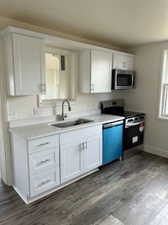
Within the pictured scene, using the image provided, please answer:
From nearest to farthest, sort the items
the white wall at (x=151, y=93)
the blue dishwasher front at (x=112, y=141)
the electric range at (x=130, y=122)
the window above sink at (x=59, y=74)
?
the window above sink at (x=59, y=74)
the blue dishwasher front at (x=112, y=141)
the electric range at (x=130, y=122)
the white wall at (x=151, y=93)

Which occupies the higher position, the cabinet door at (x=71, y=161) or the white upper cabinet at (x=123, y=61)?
the white upper cabinet at (x=123, y=61)

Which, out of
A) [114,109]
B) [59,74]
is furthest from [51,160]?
[114,109]

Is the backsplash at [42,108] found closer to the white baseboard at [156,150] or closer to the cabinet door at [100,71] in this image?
the cabinet door at [100,71]

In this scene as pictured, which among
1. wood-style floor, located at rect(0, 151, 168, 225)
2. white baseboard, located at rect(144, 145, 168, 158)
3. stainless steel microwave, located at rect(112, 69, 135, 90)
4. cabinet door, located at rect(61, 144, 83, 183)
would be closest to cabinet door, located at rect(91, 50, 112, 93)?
stainless steel microwave, located at rect(112, 69, 135, 90)

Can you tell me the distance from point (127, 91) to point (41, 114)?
2360 millimetres

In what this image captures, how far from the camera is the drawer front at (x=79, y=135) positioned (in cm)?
236

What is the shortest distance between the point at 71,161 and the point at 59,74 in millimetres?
1552

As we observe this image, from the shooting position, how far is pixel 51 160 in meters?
2.23

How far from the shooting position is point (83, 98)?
10.9 ft

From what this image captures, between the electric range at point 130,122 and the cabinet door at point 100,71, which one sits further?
the electric range at point 130,122

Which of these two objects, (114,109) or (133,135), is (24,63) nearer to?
(114,109)

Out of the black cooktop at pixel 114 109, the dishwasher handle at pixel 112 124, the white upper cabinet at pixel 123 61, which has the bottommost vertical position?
the dishwasher handle at pixel 112 124

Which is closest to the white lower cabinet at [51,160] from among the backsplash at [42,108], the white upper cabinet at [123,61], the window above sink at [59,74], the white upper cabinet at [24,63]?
the backsplash at [42,108]

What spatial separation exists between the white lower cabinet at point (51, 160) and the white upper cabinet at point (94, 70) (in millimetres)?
817
